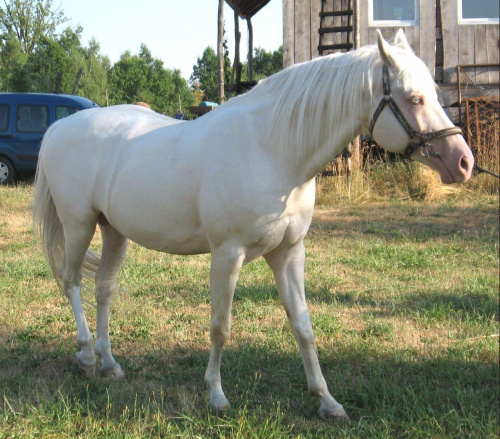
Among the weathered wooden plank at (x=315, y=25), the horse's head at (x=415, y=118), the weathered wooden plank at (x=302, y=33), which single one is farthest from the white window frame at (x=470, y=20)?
the horse's head at (x=415, y=118)

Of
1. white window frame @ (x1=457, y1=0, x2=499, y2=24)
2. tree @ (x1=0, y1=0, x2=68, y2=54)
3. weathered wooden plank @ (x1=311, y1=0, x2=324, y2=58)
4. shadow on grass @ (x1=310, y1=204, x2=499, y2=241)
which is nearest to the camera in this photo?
shadow on grass @ (x1=310, y1=204, x2=499, y2=241)

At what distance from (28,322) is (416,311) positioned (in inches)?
117

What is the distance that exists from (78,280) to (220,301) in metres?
1.25

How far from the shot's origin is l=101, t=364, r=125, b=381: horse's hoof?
3.46 metres

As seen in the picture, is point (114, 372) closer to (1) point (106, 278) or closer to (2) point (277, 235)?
(1) point (106, 278)

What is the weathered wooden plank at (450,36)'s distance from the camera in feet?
35.3

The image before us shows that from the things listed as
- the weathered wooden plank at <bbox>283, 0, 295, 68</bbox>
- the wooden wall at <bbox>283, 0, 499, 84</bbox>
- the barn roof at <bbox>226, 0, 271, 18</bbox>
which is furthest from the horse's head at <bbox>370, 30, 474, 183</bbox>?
the barn roof at <bbox>226, 0, 271, 18</bbox>

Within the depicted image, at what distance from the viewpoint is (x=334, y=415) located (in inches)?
113

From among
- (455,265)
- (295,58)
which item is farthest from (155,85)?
(455,265)

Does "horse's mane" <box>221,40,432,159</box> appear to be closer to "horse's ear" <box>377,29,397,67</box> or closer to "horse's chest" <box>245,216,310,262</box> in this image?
"horse's ear" <box>377,29,397,67</box>

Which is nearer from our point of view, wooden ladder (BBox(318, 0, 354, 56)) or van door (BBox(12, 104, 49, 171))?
wooden ladder (BBox(318, 0, 354, 56))

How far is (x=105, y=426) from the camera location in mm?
2758

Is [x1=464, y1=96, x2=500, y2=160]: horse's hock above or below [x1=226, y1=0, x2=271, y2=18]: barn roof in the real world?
below

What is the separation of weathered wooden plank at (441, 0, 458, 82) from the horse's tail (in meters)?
9.13
